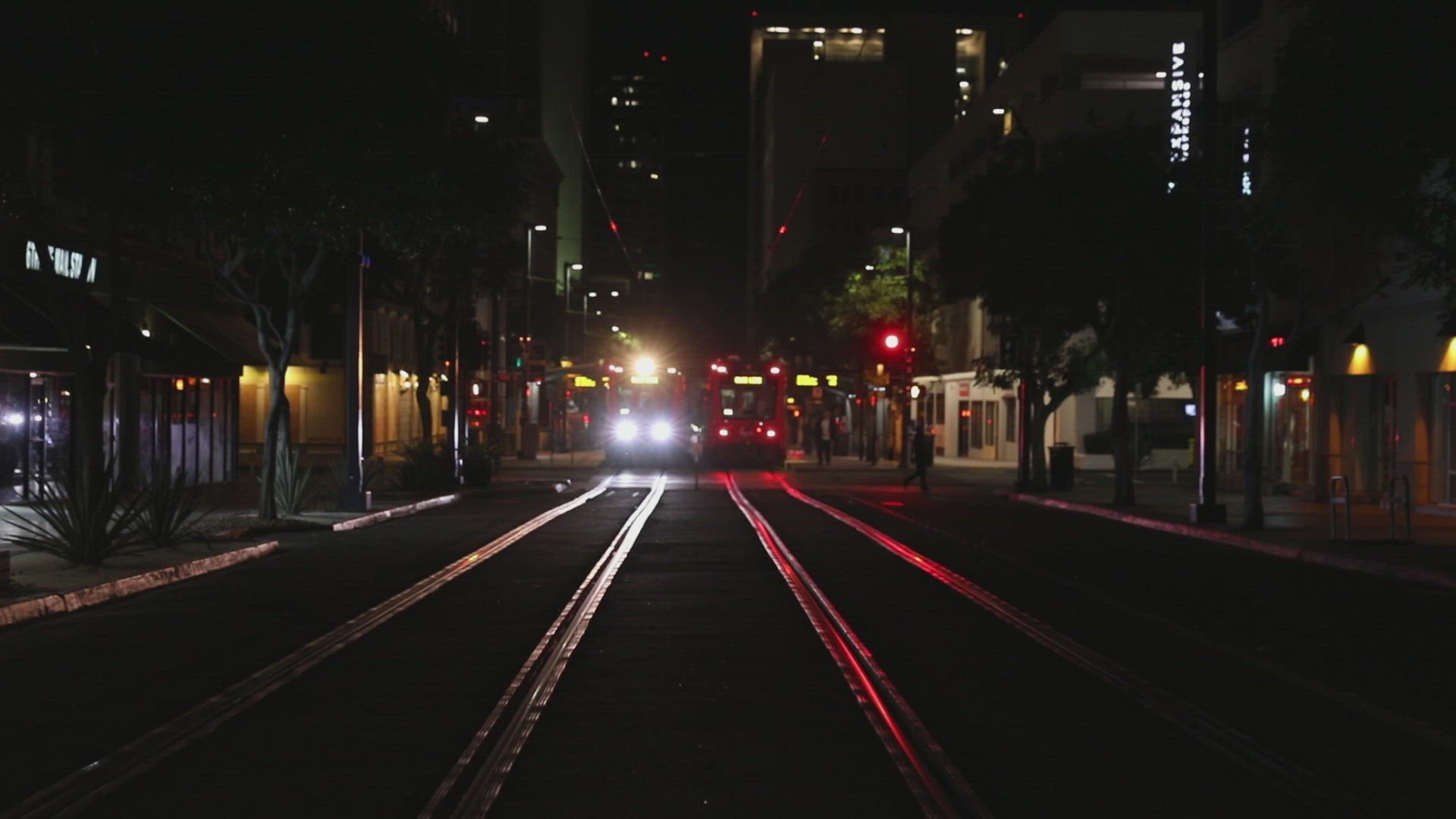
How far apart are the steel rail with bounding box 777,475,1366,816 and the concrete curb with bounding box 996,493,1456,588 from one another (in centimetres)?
584

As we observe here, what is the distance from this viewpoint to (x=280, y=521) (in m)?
27.2

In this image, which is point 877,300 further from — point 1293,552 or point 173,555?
point 173,555

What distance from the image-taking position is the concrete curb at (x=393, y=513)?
28.3 metres

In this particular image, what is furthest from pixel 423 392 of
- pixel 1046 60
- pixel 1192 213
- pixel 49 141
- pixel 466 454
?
pixel 1046 60

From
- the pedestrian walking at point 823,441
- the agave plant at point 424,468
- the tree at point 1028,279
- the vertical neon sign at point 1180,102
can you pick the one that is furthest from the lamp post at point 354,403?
the pedestrian walking at point 823,441

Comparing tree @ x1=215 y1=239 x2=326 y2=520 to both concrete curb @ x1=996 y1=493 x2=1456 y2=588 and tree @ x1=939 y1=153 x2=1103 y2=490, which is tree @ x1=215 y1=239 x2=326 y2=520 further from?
tree @ x1=939 y1=153 x2=1103 y2=490

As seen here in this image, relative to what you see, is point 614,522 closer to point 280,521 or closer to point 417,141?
point 280,521

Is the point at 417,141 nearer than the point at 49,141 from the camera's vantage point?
No

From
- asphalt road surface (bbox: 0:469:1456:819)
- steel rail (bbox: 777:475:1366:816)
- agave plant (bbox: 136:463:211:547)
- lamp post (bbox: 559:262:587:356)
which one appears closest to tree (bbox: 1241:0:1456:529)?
asphalt road surface (bbox: 0:469:1456:819)

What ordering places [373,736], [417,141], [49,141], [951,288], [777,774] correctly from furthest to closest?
1. [951,288]
2. [417,141]
3. [49,141]
4. [373,736]
5. [777,774]

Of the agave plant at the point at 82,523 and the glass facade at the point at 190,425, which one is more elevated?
the glass facade at the point at 190,425

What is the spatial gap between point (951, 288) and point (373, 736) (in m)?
37.7

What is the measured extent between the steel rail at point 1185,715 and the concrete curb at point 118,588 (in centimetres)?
875

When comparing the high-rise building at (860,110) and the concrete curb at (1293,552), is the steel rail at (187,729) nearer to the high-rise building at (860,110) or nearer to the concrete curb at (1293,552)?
the concrete curb at (1293,552)
